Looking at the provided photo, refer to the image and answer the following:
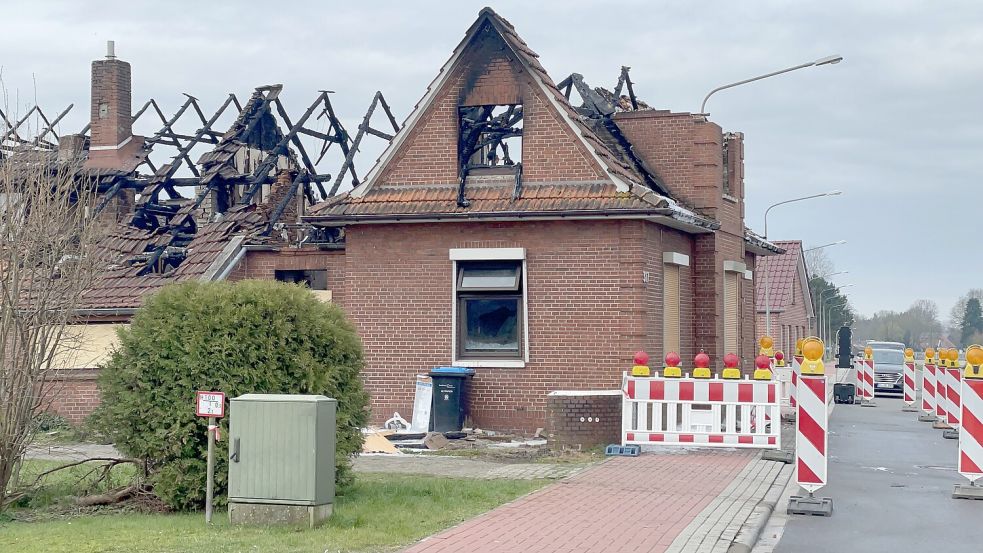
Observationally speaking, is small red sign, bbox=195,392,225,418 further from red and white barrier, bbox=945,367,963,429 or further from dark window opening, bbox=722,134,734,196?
dark window opening, bbox=722,134,734,196

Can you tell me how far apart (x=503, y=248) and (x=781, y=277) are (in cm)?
4385

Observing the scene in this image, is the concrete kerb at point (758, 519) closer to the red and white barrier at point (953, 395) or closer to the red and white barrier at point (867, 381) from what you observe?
the red and white barrier at point (953, 395)

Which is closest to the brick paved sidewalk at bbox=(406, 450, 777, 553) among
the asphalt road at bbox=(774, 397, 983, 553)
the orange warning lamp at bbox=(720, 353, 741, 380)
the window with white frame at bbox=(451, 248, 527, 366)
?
the asphalt road at bbox=(774, 397, 983, 553)

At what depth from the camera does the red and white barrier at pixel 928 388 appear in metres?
28.2

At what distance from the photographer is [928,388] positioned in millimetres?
28953

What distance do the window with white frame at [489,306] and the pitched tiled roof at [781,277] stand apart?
3827 centimetres

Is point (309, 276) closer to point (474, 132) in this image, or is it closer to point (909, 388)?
point (474, 132)

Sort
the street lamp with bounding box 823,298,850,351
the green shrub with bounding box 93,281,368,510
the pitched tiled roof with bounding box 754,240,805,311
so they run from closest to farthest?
the green shrub with bounding box 93,281,368,510 → the pitched tiled roof with bounding box 754,240,805,311 → the street lamp with bounding box 823,298,850,351

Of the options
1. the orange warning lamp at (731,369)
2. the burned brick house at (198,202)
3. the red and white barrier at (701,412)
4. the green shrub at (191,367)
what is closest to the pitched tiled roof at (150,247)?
the burned brick house at (198,202)

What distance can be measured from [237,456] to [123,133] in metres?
22.9

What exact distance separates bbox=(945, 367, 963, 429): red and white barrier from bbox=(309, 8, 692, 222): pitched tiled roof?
6.86 m

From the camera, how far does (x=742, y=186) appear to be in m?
26.5

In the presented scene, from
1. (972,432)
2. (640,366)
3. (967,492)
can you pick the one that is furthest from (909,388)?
(967,492)

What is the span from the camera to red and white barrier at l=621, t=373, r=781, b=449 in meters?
17.6
